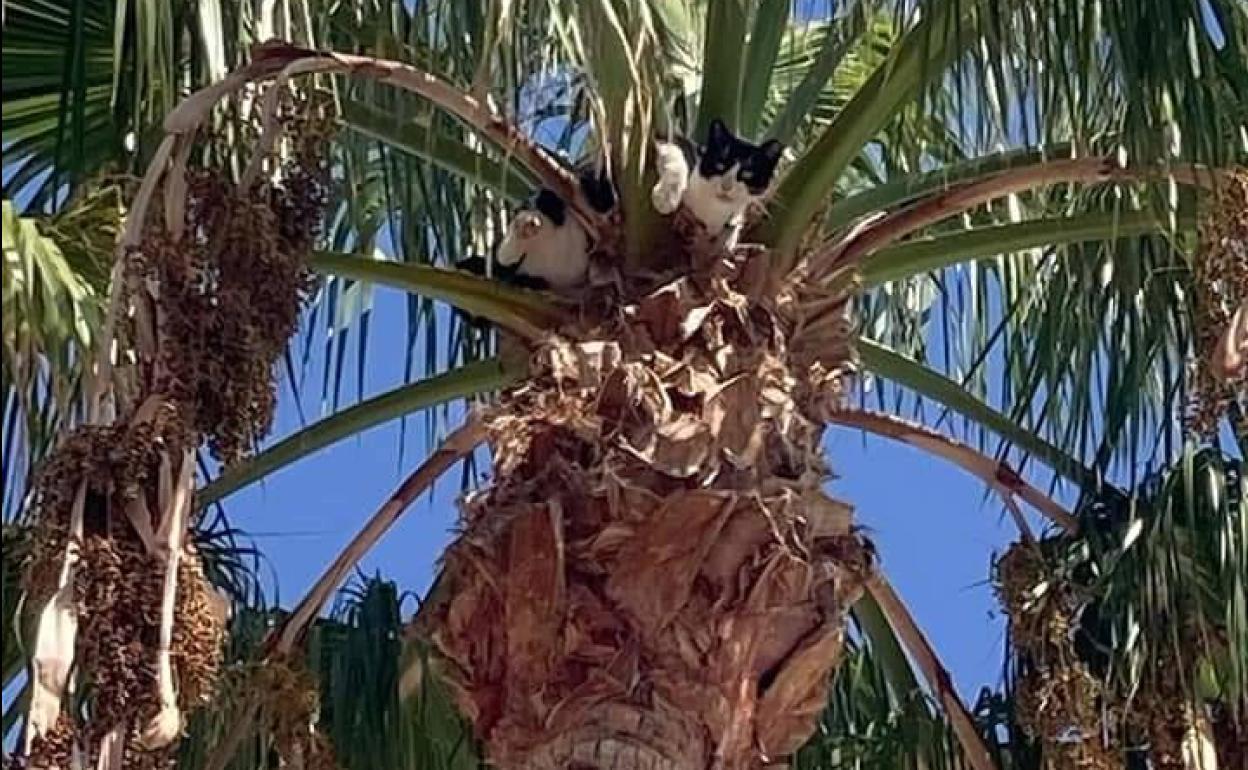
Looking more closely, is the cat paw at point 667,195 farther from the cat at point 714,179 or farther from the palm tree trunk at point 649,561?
the palm tree trunk at point 649,561

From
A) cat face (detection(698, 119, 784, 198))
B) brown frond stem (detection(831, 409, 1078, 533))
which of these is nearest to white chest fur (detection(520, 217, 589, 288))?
cat face (detection(698, 119, 784, 198))

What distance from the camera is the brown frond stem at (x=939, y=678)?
189 inches

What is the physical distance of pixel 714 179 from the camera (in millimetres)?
4035

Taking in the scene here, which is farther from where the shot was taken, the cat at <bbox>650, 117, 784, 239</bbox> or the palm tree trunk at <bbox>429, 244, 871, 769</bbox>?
the cat at <bbox>650, 117, 784, 239</bbox>

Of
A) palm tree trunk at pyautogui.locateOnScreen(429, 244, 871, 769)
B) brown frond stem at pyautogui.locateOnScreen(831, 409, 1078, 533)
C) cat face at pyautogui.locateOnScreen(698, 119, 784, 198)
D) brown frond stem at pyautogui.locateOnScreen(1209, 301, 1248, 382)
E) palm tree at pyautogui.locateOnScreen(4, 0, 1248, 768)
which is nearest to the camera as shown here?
brown frond stem at pyautogui.locateOnScreen(1209, 301, 1248, 382)

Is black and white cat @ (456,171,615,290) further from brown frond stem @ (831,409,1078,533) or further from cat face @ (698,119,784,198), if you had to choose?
brown frond stem @ (831,409,1078,533)

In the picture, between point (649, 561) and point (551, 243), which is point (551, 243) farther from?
point (649, 561)

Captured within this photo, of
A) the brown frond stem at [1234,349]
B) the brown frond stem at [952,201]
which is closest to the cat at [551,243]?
the brown frond stem at [952,201]

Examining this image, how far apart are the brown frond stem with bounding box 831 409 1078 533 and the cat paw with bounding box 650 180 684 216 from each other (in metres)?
0.74

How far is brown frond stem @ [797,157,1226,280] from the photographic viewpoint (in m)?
4.18

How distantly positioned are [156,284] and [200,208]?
253mm

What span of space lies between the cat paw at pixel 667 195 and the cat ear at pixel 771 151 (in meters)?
0.16

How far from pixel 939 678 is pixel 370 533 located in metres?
1.10

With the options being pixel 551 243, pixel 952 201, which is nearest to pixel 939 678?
pixel 952 201
